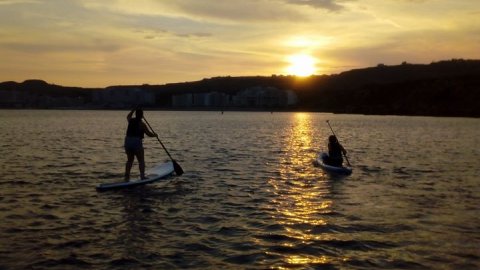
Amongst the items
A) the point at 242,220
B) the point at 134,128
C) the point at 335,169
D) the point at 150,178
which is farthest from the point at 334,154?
the point at 242,220

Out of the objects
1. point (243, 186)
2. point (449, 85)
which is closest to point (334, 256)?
point (243, 186)

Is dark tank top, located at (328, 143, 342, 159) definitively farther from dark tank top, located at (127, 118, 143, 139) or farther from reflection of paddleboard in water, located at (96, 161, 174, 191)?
dark tank top, located at (127, 118, 143, 139)

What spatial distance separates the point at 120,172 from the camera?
2172 cm

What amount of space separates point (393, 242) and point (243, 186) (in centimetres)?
816

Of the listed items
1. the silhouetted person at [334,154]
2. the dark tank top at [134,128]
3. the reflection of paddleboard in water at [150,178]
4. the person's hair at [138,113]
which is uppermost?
the person's hair at [138,113]

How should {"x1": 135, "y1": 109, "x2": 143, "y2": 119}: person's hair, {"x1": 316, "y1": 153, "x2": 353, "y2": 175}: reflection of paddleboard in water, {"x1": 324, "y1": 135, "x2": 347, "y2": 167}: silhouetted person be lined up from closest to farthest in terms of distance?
{"x1": 135, "y1": 109, "x2": 143, "y2": 119}: person's hair → {"x1": 316, "y1": 153, "x2": 353, "y2": 175}: reflection of paddleboard in water → {"x1": 324, "y1": 135, "x2": 347, "y2": 167}: silhouetted person

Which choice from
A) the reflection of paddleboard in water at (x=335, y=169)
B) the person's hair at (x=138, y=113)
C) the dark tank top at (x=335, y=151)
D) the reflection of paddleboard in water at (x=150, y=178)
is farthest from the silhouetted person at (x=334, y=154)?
the person's hair at (x=138, y=113)

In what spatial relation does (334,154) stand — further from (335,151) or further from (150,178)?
(150,178)

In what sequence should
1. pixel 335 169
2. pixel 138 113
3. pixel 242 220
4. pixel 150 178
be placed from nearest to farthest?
pixel 242 220
pixel 138 113
pixel 150 178
pixel 335 169

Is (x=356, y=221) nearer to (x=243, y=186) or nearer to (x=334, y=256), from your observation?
(x=334, y=256)

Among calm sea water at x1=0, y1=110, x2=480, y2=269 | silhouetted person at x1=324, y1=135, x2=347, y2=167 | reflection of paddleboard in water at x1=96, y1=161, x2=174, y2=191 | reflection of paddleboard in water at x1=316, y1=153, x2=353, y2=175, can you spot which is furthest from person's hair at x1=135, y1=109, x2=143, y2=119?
silhouetted person at x1=324, y1=135, x2=347, y2=167

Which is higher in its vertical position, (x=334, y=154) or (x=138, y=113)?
(x=138, y=113)

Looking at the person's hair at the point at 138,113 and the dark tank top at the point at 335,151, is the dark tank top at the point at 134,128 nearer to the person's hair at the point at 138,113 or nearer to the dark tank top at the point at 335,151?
the person's hair at the point at 138,113

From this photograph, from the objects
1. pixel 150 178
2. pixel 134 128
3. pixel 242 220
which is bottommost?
pixel 242 220
